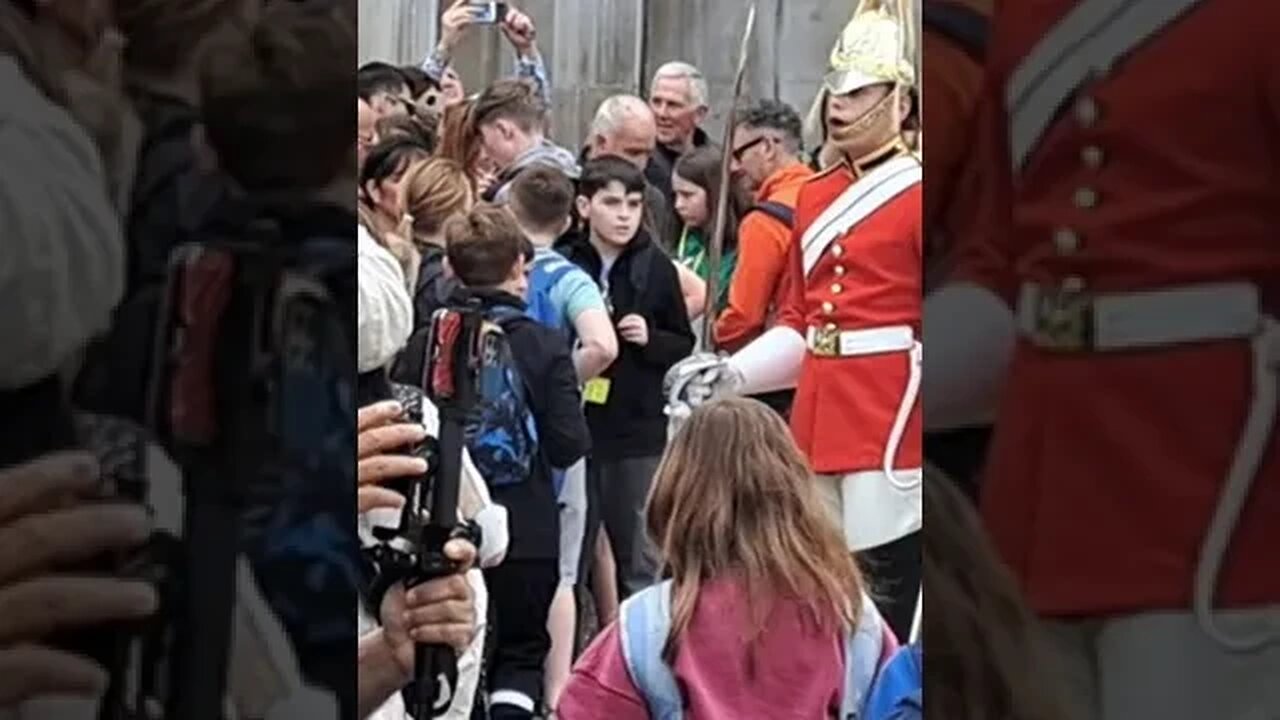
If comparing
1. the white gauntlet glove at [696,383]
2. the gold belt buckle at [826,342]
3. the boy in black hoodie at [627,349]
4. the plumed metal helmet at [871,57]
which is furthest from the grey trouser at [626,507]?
the plumed metal helmet at [871,57]

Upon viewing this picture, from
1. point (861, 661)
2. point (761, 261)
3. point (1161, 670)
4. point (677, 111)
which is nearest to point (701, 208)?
point (677, 111)

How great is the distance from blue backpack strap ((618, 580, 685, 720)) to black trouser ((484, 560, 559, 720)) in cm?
157

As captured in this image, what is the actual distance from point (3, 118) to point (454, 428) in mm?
A: 1759

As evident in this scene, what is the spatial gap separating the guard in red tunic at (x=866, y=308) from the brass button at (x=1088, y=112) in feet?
8.57

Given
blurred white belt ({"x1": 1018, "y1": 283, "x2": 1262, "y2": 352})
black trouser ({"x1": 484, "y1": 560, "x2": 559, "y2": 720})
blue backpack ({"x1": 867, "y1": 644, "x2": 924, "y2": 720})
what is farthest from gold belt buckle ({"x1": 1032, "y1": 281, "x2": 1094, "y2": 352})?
black trouser ({"x1": 484, "y1": 560, "x2": 559, "y2": 720})

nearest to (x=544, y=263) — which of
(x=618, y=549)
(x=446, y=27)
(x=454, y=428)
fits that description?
(x=618, y=549)

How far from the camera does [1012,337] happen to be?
8.80 ft

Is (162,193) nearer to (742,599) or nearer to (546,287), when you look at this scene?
(742,599)

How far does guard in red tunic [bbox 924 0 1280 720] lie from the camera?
2.61 m

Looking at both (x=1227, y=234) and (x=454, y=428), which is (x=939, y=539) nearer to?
(x=1227, y=234)

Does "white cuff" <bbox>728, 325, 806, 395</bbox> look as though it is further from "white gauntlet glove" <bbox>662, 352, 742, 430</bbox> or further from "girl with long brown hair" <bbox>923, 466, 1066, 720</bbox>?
"girl with long brown hair" <bbox>923, 466, 1066, 720</bbox>

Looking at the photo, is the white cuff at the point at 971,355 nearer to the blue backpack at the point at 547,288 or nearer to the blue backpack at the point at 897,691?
the blue backpack at the point at 897,691

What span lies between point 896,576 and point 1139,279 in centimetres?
260

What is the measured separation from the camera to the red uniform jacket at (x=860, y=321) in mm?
5359
